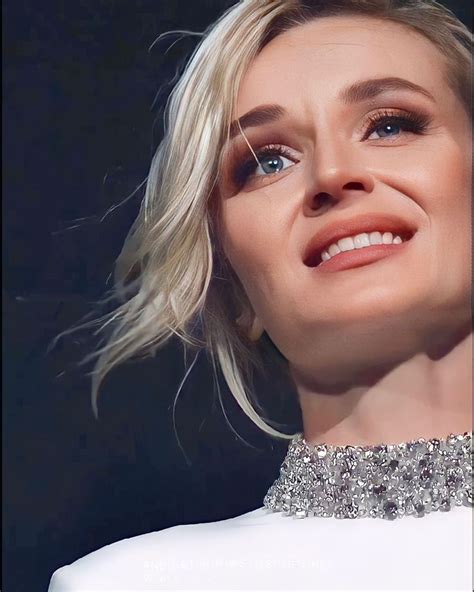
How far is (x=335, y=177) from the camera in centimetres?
95

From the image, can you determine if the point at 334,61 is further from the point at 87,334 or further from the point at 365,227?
the point at 87,334

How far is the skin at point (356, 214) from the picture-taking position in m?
0.95

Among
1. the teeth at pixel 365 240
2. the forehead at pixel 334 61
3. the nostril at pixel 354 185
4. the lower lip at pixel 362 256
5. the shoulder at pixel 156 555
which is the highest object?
the forehead at pixel 334 61

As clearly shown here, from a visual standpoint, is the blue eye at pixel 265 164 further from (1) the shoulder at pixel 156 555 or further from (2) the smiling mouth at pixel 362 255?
(1) the shoulder at pixel 156 555

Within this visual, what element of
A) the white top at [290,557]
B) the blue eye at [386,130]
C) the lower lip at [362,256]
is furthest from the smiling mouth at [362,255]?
the white top at [290,557]

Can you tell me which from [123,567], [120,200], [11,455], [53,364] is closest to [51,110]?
[120,200]

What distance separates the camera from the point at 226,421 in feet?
3.51

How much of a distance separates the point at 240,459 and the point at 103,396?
178 mm

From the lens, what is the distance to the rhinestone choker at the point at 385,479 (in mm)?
911

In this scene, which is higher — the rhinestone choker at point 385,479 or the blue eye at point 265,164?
the blue eye at point 265,164

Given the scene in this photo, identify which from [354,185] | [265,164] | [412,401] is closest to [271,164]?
[265,164]

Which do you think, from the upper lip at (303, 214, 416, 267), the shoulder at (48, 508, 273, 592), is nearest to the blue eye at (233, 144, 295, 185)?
the upper lip at (303, 214, 416, 267)

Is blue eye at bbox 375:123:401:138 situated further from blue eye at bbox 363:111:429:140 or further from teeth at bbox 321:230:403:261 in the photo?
teeth at bbox 321:230:403:261

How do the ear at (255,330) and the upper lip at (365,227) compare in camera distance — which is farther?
the ear at (255,330)
